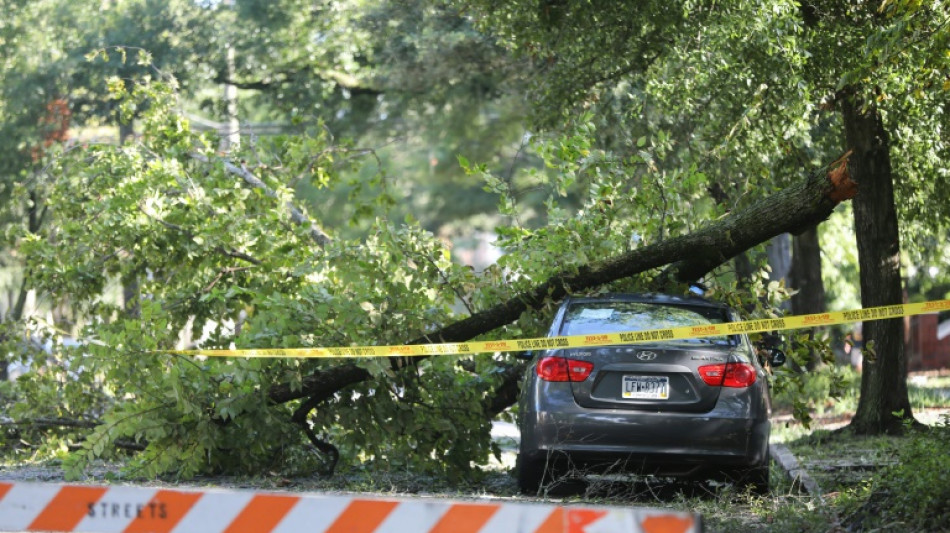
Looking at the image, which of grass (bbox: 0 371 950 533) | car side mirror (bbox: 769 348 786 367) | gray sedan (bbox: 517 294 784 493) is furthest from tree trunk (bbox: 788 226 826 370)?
gray sedan (bbox: 517 294 784 493)

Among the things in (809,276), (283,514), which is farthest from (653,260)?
(809,276)

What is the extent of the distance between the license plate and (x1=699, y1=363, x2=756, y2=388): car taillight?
26 cm

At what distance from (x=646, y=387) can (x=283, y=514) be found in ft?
15.8

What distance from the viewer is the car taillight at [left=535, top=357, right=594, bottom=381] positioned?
9.38m

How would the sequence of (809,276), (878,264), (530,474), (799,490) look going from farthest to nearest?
(809,276) < (878,264) < (530,474) < (799,490)

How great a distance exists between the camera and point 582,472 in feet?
30.7

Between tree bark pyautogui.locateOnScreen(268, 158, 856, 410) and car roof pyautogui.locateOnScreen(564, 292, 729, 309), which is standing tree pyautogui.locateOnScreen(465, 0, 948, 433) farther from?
car roof pyautogui.locateOnScreen(564, 292, 729, 309)

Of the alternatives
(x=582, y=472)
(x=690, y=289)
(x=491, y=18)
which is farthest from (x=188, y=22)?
(x=582, y=472)

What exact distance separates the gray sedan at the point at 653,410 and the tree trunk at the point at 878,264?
13.4 feet

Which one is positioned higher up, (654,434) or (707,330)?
(707,330)

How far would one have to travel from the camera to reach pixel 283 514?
4852 millimetres

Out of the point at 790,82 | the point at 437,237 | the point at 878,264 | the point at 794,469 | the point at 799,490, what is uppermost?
the point at 790,82

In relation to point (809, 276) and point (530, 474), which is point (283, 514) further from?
point (809, 276)

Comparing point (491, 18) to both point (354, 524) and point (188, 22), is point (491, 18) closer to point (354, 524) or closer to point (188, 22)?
point (354, 524)
